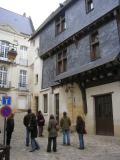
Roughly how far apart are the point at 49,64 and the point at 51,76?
4.24 ft

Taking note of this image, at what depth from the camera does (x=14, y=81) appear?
28.1 meters

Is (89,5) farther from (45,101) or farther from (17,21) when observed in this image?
(17,21)

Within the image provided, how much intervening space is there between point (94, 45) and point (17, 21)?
20415mm

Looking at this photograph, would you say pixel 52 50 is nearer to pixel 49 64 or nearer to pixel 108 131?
pixel 49 64

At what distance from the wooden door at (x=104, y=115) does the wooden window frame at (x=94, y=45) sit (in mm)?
2715

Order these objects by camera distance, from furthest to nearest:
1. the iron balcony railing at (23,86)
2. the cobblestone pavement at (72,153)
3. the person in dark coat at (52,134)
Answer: the iron balcony railing at (23,86), the person in dark coat at (52,134), the cobblestone pavement at (72,153)

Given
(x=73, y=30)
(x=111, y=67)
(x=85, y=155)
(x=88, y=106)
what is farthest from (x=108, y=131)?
(x=73, y=30)

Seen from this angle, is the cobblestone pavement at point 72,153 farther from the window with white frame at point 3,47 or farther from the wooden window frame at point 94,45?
the window with white frame at point 3,47

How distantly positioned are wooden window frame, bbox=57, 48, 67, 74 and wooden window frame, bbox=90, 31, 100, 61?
10.9 ft

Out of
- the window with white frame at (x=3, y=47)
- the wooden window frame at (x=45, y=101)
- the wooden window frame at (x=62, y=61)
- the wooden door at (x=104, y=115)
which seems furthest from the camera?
the window with white frame at (x=3, y=47)

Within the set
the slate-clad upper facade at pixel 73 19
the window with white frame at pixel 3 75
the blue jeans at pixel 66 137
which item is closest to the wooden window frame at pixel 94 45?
the slate-clad upper facade at pixel 73 19

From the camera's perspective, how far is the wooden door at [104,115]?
13506 millimetres

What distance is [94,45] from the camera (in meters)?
15.5

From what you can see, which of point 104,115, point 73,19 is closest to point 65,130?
point 104,115
